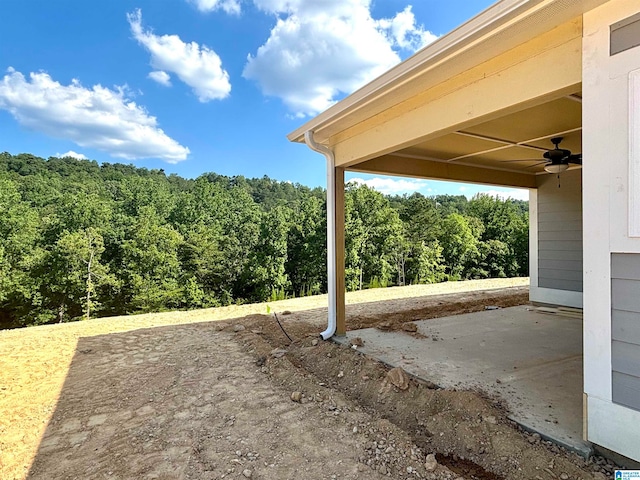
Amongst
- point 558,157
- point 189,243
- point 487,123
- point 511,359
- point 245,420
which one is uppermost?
point 487,123

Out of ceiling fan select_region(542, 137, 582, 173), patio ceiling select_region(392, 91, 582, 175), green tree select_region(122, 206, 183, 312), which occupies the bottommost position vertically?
green tree select_region(122, 206, 183, 312)

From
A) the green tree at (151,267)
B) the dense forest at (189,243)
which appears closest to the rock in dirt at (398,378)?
the dense forest at (189,243)

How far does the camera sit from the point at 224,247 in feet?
79.6

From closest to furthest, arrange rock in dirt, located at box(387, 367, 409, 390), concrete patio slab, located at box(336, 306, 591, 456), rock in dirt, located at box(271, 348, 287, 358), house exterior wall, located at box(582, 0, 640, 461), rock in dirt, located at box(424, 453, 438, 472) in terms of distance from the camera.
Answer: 1. house exterior wall, located at box(582, 0, 640, 461)
2. rock in dirt, located at box(424, 453, 438, 472)
3. concrete patio slab, located at box(336, 306, 591, 456)
4. rock in dirt, located at box(387, 367, 409, 390)
5. rock in dirt, located at box(271, 348, 287, 358)

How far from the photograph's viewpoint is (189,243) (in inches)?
882

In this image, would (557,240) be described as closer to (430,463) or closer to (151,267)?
(430,463)

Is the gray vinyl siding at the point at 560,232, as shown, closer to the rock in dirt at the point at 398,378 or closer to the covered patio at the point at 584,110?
the covered patio at the point at 584,110

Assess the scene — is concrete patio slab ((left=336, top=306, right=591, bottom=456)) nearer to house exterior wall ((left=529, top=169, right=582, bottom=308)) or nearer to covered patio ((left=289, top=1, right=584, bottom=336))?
house exterior wall ((left=529, top=169, right=582, bottom=308))

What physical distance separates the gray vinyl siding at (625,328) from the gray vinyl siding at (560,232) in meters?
4.47

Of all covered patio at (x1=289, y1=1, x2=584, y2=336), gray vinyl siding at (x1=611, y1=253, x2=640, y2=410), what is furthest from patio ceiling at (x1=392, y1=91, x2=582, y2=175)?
gray vinyl siding at (x1=611, y1=253, x2=640, y2=410)

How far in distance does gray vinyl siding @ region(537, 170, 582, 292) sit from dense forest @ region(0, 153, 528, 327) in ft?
33.5

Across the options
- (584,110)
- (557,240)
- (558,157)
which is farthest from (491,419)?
(557,240)

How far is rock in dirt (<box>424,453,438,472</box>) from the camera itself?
1866mm

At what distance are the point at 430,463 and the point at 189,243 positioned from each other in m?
22.4
